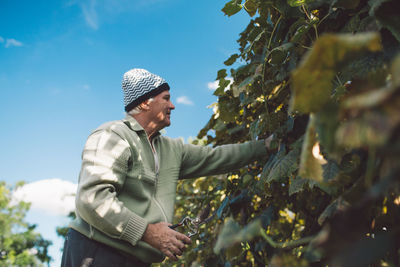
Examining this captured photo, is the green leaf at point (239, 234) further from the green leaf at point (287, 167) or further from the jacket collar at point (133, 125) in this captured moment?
the jacket collar at point (133, 125)

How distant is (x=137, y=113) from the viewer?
2.26m

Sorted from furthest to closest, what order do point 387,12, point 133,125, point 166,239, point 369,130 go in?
1. point 133,125
2. point 166,239
3. point 387,12
4. point 369,130

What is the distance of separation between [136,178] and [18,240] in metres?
41.0

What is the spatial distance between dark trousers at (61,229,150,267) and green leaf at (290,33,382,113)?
147 cm

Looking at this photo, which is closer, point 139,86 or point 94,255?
point 94,255

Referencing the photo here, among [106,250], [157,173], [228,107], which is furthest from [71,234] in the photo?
[228,107]

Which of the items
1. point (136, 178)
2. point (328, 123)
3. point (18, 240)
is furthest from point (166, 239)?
point (18, 240)

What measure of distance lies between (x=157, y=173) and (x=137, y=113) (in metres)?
0.51

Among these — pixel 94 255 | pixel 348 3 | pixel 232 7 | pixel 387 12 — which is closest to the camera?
pixel 387 12

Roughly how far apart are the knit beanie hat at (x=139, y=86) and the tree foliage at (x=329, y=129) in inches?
17.7

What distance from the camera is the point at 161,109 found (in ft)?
7.29

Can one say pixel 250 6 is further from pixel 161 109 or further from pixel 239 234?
pixel 239 234

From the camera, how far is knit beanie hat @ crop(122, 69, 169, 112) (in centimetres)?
225

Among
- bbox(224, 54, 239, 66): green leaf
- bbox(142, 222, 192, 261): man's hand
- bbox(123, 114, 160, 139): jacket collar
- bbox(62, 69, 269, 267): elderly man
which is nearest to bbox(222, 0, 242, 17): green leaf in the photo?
bbox(224, 54, 239, 66): green leaf
